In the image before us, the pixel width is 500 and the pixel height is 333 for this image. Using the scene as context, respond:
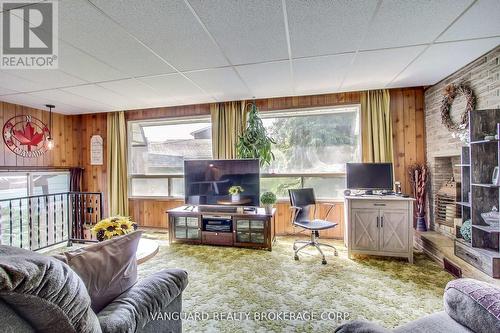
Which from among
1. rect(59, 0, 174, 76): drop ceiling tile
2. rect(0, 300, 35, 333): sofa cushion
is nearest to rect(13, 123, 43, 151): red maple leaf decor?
rect(59, 0, 174, 76): drop ceiling tile

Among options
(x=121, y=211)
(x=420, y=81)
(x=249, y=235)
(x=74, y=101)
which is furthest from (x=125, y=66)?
(x=420, y=81)

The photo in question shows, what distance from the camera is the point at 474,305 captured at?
3.36 ft

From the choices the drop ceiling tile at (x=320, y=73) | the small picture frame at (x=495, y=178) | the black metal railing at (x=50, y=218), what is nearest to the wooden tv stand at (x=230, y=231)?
the black metal railing at (x=50, y=218)

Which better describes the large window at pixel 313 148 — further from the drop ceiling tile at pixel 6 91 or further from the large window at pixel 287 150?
the drop ceiling tile at pixel 6 91

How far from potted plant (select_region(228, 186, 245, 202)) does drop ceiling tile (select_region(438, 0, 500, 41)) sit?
9.62 feet

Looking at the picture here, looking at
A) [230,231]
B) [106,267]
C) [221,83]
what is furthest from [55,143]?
[106,267]

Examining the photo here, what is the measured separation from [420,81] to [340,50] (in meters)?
1.77

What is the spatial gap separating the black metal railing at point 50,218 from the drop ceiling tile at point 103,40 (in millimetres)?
2315

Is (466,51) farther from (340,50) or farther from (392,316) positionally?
(392,316)

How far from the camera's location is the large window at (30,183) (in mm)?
3898

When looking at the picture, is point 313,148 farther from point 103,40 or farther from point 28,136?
point 28,136

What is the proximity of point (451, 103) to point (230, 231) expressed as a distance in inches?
140

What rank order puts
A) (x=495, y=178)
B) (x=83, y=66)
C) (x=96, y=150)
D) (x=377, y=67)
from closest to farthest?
(x=495, y=178)
(x=83, y=66)
(x=377, y=67)
(x=96, y=150)

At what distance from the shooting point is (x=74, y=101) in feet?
12.9
